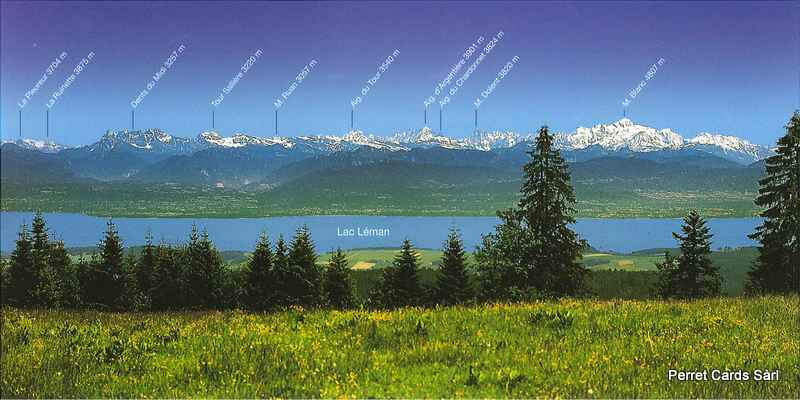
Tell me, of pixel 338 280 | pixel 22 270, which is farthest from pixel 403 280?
pixel 22 270

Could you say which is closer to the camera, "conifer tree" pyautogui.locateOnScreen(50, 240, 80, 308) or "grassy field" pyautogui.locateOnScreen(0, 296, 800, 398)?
"grassy field" pyautogui.locateOnScreen(0, 296, 800, 398)

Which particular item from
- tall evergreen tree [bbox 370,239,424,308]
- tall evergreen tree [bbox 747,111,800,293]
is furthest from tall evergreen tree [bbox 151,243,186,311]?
tall evergreen tree [bbox 747,111,800,293]

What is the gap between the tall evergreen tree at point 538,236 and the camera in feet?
91.5

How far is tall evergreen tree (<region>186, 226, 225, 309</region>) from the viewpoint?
124 ft

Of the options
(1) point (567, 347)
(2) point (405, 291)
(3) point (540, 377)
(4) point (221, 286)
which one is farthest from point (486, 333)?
(4) point (221, 286)

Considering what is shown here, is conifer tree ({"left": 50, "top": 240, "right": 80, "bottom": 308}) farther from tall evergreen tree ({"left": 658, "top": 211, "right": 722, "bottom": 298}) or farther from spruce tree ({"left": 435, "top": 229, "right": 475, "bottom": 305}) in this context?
tall evergreen tree ({"left": 658, "top": 211, "right": 722, "bottom": 298})

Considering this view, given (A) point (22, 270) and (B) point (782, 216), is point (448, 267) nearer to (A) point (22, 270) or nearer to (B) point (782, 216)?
(B) point (782, 216)

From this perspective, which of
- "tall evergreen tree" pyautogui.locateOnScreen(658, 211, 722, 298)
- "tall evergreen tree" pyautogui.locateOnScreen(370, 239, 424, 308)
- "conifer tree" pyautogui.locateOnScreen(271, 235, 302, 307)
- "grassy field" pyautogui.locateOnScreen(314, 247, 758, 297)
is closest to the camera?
"tall evergreen tree" pyautogui.locateOnScreen(658, 211, 722, 298)

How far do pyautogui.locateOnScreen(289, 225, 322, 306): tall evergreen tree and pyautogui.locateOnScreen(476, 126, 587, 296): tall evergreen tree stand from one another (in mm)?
13042

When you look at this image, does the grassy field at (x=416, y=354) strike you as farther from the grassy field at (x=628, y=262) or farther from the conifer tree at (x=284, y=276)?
the grassy field at (x=628, y=262)

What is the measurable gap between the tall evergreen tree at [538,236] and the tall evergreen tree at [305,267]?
13.0 m

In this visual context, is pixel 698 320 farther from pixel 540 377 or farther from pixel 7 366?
pixel 7 366

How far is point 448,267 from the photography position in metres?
39.1

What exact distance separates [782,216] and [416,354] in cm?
3232
